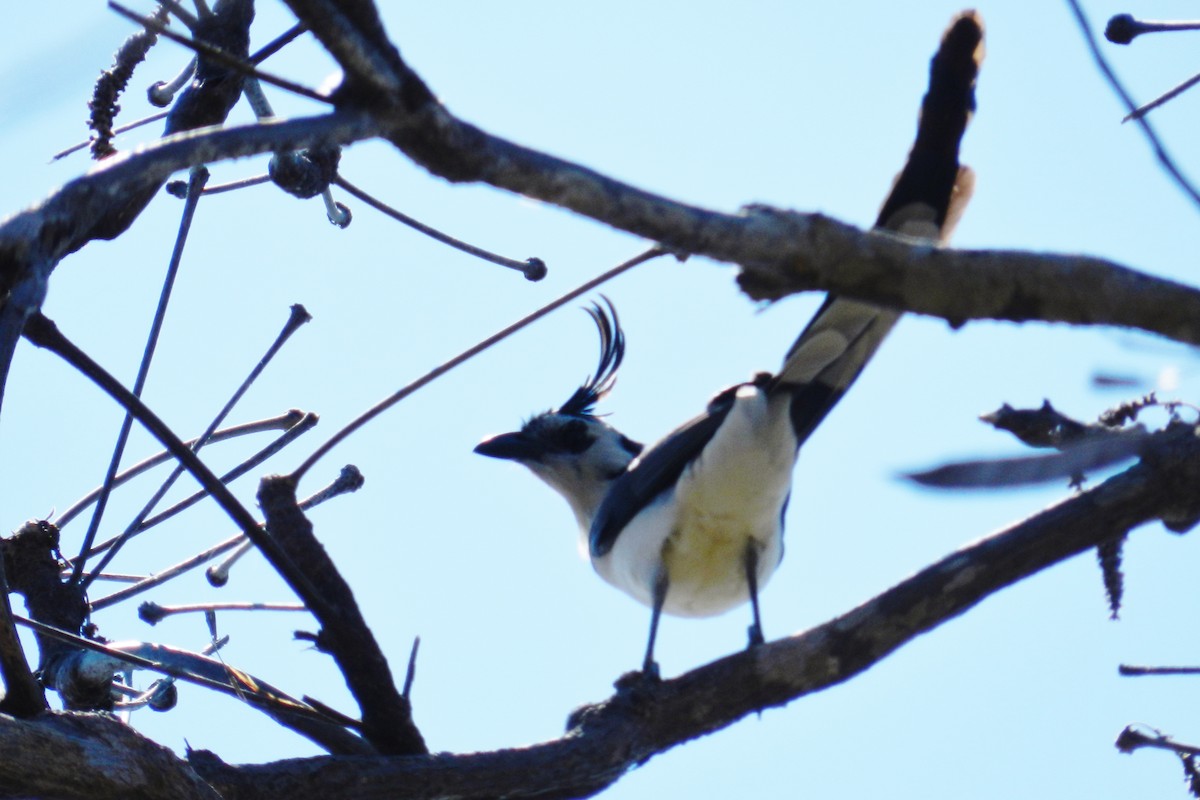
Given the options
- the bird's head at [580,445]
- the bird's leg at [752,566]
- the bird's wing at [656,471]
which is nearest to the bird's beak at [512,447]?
the bird's head at [580,445]

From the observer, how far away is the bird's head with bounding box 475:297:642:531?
6.22 m

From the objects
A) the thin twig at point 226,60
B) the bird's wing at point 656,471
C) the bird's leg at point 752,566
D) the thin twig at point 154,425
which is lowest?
the thin twig at point 226,60

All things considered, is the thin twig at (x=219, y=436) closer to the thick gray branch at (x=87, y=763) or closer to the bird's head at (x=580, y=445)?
the thick gray branch at (x=87, y=763)

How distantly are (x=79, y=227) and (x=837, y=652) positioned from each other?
2.00 meters

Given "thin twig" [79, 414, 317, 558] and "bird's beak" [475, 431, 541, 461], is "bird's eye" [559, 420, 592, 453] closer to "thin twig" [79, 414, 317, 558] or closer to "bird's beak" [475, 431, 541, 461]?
"bird's beak" [475, 431, 541, 461]

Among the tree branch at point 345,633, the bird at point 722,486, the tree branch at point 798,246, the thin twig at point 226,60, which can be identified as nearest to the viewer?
the thin twig at point 226,60

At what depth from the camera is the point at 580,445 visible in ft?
20.9

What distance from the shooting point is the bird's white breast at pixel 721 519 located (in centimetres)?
447

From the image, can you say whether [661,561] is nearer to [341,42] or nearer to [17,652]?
[17,652]

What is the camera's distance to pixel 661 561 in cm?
494

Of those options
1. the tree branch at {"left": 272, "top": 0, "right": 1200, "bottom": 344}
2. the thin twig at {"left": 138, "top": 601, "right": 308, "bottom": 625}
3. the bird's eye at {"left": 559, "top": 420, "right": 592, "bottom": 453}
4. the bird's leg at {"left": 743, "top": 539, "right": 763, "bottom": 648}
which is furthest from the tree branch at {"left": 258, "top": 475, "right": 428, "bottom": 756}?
the bird's eye at {"left": 559, "top": 420, "right": 592, "bottom": 453}

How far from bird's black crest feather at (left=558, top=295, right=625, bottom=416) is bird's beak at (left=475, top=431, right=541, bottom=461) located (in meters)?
0.24

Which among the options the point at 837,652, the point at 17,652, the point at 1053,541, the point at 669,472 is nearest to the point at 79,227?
the point at 17,652

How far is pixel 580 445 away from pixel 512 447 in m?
0.34
